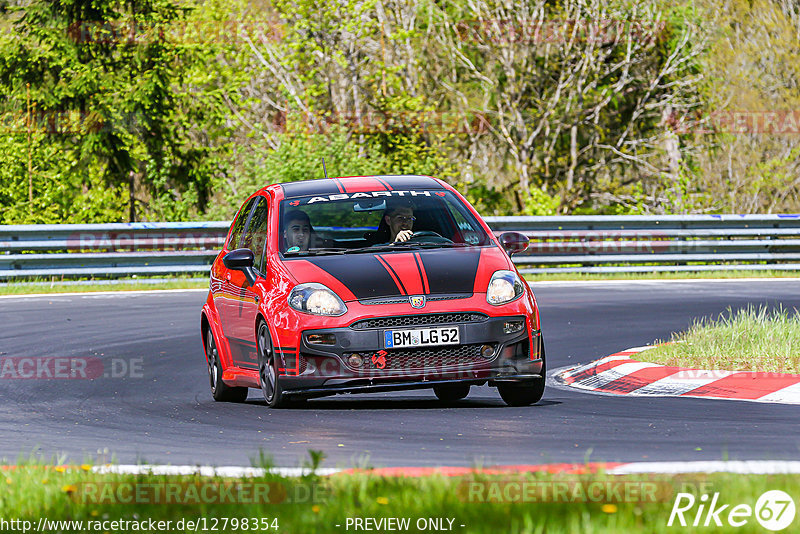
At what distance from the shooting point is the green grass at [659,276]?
72.4 feet

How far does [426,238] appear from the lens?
30.9ft

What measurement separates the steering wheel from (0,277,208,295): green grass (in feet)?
38.1

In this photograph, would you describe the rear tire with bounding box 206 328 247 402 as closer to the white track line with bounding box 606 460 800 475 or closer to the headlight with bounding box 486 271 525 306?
the headlight with bounding box 486 271 525 306

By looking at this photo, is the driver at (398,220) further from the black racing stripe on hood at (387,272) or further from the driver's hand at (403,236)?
the black racing stripe on hood at (387,272)

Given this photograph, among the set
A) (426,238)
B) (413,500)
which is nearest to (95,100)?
(426,238)

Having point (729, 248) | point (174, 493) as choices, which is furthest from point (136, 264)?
point (174, 493)

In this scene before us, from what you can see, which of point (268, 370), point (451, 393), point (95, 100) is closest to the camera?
point (268, 370)

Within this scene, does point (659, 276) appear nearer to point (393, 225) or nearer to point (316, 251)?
point (393, 225)

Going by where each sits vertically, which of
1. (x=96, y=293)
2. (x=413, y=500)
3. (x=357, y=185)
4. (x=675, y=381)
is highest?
(x=357, y=185)

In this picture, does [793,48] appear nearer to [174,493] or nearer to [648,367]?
[648,367]

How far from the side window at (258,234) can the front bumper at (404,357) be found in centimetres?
110

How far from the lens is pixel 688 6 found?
107 feet

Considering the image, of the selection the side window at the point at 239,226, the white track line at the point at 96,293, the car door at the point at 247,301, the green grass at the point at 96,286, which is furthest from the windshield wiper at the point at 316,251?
the green grass at the point at 96,286

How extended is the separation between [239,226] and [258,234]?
3.05ft
